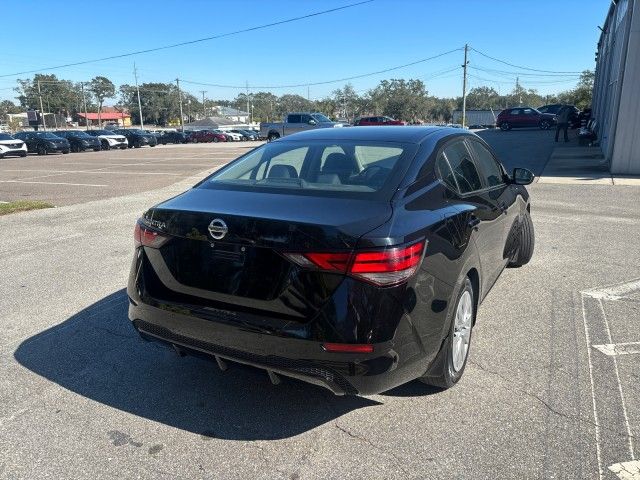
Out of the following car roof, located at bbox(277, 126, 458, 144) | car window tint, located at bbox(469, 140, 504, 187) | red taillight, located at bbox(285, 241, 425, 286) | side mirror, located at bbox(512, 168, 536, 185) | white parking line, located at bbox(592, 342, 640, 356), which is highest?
car roof, located at bbox(277, 126, 458, 144)

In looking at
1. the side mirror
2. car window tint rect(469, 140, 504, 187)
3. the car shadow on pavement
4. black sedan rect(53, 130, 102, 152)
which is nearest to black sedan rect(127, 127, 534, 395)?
the car shadow on pavement

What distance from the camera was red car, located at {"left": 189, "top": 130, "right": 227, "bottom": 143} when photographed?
172 ft

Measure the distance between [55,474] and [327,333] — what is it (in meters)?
1.49

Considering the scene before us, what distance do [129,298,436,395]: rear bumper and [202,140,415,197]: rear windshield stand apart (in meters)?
0.90

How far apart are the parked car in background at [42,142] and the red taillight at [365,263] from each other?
35.9 meters

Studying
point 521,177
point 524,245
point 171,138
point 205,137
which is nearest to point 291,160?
point 521,177

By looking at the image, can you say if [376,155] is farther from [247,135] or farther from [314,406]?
[247,135]

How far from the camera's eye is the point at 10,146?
2989cm

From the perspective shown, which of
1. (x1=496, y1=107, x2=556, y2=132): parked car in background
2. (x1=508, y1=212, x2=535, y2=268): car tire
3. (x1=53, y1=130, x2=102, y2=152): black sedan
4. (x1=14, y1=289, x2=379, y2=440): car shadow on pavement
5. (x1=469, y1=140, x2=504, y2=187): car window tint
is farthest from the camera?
(x1=496, y1=107, x2=556, y2=132): parked car in background

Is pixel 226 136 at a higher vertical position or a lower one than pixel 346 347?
lower

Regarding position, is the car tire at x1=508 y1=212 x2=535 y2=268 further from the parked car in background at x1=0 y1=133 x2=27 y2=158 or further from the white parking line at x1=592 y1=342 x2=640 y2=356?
the parked car in background at x1=0 y1=133 x2=27 y2=158

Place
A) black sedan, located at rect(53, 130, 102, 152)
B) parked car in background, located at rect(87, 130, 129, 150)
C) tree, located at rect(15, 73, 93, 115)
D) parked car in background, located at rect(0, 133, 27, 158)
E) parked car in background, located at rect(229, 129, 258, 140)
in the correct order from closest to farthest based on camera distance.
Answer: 1. parked car in background, located at rect(0, 133, 27, 158)
2. black sedan, located at rect(53, 130, 102, 152)
3. parked car in background, located at rect(87, 130, 129, 150)
4. parked car in background, located at rect(229, 129, 258, 140)
5. tree, located at rect(15, 73, 93, 115)

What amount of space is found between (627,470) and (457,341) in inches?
42.2

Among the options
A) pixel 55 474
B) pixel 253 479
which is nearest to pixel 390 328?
pixel 253 479
